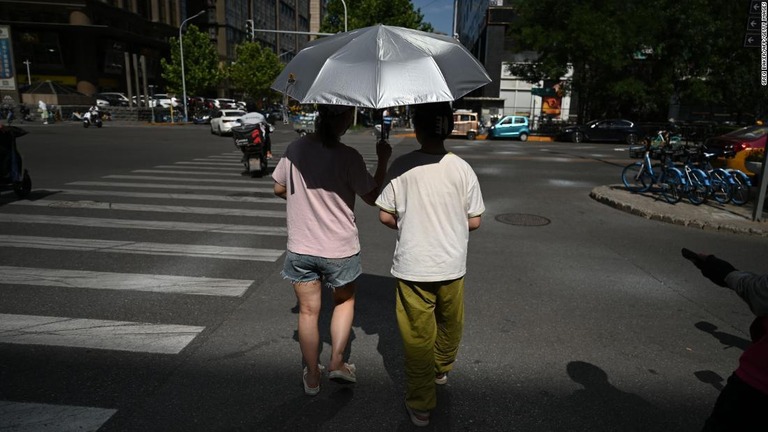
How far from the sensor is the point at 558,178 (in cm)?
1382

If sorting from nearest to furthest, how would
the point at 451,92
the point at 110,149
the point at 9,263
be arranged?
1. the point at 451,92
2. the point at 9,263
3. the point at 110,149

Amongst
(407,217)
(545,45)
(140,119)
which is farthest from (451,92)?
(140,119)

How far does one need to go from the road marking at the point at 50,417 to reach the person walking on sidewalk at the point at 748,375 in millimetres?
3136

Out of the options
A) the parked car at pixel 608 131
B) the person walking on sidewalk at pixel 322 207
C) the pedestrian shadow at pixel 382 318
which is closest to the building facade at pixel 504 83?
the parked car at pixel 608 131

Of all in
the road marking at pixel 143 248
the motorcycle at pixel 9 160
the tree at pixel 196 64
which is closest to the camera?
the road marking at pixel 143 248

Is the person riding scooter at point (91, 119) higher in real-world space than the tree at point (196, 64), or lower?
lower

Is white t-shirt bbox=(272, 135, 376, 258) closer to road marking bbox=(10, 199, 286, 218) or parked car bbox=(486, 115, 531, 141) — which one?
road marking bbox=(10, 199, 286, 218)

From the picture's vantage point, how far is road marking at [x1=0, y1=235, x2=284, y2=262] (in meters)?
6.07

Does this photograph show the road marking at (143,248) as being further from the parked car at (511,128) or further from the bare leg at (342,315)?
the parked car at (511,128)

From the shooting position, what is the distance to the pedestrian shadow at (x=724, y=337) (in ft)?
13.0

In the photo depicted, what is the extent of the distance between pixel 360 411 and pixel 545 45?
31863mm

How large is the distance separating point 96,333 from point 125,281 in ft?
4.08

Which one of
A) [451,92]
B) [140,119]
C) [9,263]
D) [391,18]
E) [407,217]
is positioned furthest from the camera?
[391,18]

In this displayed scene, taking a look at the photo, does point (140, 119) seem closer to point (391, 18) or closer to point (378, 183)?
point (391, 18)
